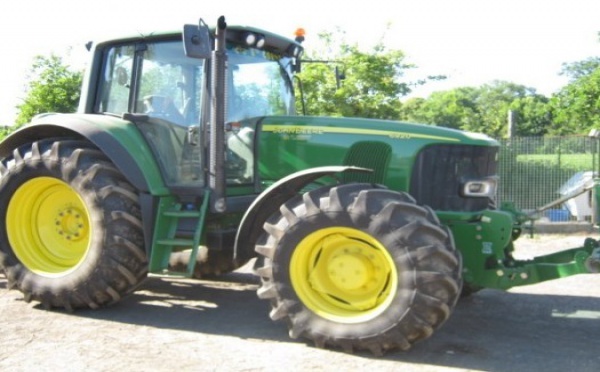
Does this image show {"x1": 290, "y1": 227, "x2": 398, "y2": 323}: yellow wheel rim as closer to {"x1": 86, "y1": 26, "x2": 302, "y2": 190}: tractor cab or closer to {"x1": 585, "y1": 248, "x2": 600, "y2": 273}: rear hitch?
{"x1": 86, "y1": 26, "x2": 302, "y2": 190}: tractor cab

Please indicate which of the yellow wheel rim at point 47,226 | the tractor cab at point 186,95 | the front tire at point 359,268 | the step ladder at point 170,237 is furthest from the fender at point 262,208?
the yellow wheel rim at point 47,226

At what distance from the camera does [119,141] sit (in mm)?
5633

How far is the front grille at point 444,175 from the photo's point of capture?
5.34 meters

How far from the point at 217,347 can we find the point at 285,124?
1.95m

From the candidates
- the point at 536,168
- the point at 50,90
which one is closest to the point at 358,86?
the point at 536,168

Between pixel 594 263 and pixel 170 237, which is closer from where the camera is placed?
pixel 594 263

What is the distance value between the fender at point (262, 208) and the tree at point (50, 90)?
11781 millimetres

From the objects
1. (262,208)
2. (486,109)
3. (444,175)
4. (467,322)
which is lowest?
(467,322)

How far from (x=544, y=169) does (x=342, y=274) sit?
9245 millimetres

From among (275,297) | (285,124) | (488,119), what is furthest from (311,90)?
(488,119)

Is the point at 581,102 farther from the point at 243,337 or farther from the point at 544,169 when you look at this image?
the point at 243,337

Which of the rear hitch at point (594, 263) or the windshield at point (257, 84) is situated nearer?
the rear hitch at point (594, 263)

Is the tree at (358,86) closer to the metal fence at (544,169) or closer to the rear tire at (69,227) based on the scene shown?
the metal fence at (544,169)

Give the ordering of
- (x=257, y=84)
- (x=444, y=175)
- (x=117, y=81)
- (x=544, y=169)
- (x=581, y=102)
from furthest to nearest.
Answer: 1. (x=581, y=102)
2. (x=544, y=169)
3. (x=117, y=81)
4. (x=257, y=84)
5. (x=444, y=175)
